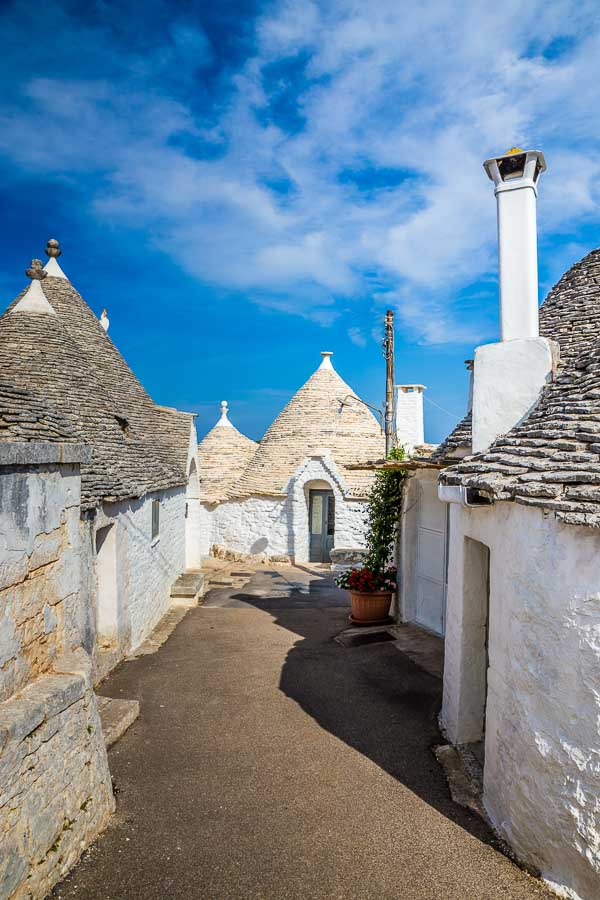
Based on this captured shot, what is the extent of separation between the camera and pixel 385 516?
34.2ft

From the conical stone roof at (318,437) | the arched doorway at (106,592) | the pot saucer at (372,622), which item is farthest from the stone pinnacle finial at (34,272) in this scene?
the conical stone roof at (318,437)

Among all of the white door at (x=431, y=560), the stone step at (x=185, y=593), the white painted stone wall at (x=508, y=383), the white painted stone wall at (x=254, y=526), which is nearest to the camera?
the white painted stone wall at (x=508, y=383)

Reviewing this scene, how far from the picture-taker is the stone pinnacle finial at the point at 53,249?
14078 mm

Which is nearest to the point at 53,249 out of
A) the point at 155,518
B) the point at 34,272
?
the point at 34,272

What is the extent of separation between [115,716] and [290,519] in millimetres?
12200

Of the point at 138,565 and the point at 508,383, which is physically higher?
the point at 508,383

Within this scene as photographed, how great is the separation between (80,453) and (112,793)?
8.61 ft

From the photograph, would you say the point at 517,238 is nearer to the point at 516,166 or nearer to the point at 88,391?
the point at 516,166

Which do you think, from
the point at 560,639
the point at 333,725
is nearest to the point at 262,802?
the point at 333,725

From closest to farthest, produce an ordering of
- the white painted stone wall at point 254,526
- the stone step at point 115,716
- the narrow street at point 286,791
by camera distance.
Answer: the narrow street at point 286,791 < the stone step at point 115,716 < the white painted stone wall at point 254,526

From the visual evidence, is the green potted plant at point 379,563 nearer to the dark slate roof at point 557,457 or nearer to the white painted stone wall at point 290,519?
the dark slate roof at point 557,457

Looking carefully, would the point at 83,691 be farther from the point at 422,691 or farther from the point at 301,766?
the point at 422,691

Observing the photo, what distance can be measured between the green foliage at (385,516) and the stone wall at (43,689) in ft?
22.2

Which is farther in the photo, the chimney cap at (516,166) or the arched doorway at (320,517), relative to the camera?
the arched doorway at (320,517)
